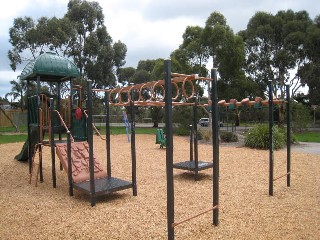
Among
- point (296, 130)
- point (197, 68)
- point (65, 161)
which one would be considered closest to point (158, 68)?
point (197, 68)

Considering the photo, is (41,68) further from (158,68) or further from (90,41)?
(90,41)

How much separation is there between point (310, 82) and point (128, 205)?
27.3 metres

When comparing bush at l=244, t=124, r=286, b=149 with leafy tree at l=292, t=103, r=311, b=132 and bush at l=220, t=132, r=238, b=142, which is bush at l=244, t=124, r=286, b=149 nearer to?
bush at l=220, t=132, r=238, b=142

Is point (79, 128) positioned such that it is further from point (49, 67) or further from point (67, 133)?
point (67, 133)

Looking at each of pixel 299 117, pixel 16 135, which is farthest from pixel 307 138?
pixel 16 135

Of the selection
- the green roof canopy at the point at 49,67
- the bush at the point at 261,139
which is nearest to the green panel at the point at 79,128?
the green roof canopy at the point at 49,67

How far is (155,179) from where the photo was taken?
6992mm

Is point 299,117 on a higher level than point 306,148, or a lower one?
higher

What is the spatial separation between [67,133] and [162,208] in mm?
2277

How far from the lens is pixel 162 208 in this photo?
475cm

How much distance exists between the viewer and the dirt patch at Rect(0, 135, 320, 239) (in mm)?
3781

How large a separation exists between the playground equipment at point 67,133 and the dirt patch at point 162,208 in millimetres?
270

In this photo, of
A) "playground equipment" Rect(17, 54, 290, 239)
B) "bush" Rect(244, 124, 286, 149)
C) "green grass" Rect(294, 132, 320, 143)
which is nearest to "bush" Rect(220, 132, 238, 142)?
"bush" Rect(244, 124, 286, 149)

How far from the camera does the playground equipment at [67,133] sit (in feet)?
18.1
